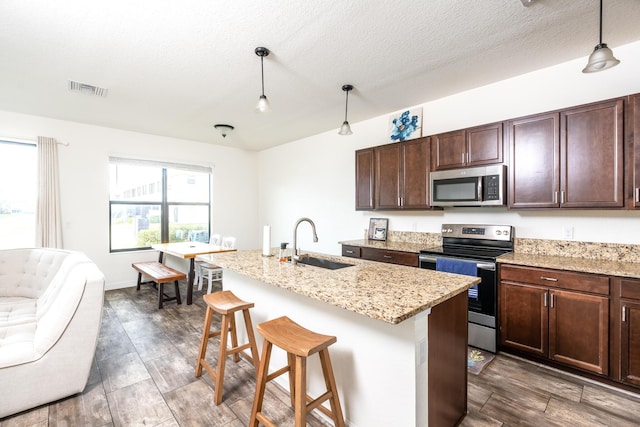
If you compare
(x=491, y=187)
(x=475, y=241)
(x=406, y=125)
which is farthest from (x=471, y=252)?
(x=406, y=125)

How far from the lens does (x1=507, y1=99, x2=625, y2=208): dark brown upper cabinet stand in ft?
7.22

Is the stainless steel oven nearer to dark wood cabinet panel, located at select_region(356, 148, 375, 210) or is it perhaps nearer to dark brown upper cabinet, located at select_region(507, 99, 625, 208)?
dark brown upper cabinet, located at select_region(507, 99, 625, 208)

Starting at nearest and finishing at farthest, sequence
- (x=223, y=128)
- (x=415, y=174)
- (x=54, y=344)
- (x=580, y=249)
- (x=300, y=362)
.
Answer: (x=300, y=362) < (x=54, y=344) < (x=580, y=249) < (x=415, y=174) < (x=223, y=128)

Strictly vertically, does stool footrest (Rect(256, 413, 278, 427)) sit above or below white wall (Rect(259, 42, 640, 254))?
below

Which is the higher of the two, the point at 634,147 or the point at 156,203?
the point at 634,147

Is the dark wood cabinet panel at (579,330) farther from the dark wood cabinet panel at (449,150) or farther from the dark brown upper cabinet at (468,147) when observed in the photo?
the dark wood cabinet panel at (449,150)

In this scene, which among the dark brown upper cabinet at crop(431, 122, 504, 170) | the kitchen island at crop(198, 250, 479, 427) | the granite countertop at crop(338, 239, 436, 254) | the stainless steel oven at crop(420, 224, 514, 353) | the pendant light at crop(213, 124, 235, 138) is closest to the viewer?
the kitchen island at crop(198, 250, 479, 427)

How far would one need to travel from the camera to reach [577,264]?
2260 millimetres

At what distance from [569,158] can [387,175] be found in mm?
1760

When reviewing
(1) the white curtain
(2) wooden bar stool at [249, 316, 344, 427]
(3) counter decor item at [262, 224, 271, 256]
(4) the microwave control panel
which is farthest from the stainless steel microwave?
(1) the white curtain

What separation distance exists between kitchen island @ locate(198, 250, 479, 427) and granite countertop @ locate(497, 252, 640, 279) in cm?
107

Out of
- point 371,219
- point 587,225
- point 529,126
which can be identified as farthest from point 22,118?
point 587,225

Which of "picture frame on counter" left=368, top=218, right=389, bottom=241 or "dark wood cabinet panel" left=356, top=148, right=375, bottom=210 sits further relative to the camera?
"picture frame on counter" left=368, top=218, right=389, bottom=241

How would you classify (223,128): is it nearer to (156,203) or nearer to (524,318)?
(156,203)
